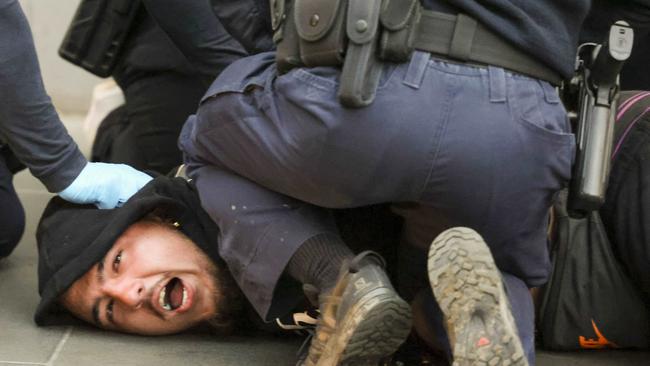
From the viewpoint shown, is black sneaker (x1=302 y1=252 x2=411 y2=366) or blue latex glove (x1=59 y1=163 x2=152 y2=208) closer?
black sneaker (x1=302 y1=252 x2=411 y2=366)

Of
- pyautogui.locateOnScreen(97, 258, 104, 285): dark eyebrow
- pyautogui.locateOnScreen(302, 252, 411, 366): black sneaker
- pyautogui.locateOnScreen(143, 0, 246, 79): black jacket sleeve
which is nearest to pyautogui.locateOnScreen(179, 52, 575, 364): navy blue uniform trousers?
pyautogui.locateOnScreen(302, 252, 411, 366): black sneaker

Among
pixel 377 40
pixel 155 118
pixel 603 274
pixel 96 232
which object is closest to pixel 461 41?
pixel 377 40

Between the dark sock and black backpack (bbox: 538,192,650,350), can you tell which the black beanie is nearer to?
the dark sock

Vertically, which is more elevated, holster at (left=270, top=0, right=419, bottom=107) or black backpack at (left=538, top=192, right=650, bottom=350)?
holster at (left=270, top=0, right=419, bottom=107)

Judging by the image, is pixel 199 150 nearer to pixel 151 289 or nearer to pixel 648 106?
pixel 151 289

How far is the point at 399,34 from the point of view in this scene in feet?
6.20

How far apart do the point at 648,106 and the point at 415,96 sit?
744 mm

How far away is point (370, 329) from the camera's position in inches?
74.8

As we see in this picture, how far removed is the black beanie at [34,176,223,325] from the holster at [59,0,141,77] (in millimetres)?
648

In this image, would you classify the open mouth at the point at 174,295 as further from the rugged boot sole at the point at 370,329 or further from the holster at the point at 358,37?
Answer: the holster at the point at 358,37

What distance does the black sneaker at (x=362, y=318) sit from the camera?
1889 mm

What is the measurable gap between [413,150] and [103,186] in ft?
3.44

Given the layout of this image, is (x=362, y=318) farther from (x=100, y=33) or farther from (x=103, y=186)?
(x=100, y=33)

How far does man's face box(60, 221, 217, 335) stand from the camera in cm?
249
